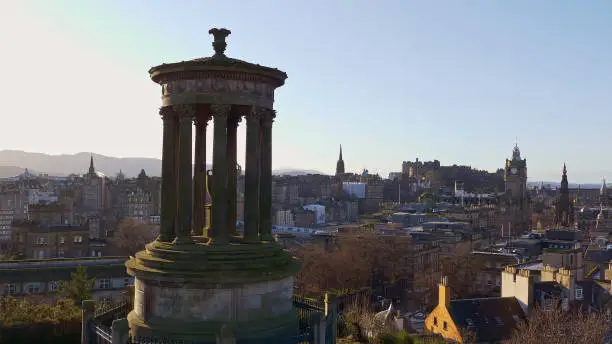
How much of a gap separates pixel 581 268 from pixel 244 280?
55.5 meters

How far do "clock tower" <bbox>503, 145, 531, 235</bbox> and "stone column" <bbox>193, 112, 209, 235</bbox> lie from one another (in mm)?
110504

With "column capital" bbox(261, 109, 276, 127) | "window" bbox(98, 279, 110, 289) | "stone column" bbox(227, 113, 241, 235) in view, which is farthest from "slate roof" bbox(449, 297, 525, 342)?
"column capital" bbox(261, 109, 276, 127)

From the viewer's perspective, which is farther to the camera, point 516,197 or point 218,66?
point 516,197

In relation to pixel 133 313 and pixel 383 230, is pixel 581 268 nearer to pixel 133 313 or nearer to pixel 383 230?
pixel 383 230

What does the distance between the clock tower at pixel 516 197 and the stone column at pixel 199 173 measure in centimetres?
11050

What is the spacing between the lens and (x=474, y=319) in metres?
42.6

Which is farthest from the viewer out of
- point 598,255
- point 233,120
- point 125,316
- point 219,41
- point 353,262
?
point 598,255

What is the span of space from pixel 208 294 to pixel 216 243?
1257 millimetres

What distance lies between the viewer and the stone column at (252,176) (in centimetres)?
1609

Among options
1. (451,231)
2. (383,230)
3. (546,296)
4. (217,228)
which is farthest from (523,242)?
(217,228)

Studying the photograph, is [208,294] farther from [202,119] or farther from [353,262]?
[353,262]

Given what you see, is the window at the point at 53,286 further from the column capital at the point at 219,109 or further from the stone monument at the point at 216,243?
the column capital at the point at 219,109

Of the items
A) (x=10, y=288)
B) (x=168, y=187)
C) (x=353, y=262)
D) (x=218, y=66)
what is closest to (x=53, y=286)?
(x=10, y=288)

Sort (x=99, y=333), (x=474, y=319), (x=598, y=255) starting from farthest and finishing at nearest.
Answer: (x=598, y=255), (x=474, y=319), (x=99, y=333)
